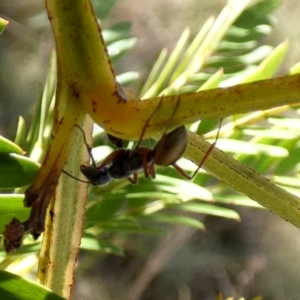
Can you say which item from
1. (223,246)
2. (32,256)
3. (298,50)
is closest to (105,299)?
(223,246)

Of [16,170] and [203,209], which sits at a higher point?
[16,170]

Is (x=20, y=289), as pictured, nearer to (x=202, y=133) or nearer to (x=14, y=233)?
(x=14, y=233)

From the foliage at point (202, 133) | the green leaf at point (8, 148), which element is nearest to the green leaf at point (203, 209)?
Result: the foliage at point (202, 133)

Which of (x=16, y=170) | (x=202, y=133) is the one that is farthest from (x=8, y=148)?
(x=202, y=133)

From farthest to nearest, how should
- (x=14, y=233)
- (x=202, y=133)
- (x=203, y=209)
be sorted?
(x=203, y=209) → (x=202, y=133) → (x=14, y=233)

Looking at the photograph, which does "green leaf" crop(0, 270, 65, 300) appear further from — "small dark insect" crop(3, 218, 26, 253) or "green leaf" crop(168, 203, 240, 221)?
"green leaf" crop(168, 203, 240, 221)

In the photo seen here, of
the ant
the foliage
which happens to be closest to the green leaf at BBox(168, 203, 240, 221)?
the foliage
